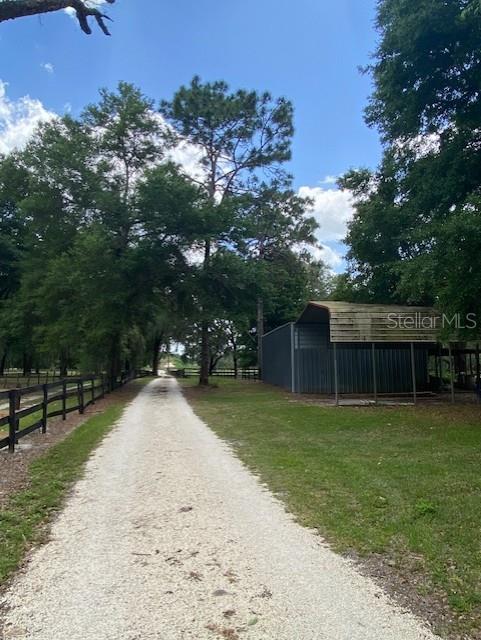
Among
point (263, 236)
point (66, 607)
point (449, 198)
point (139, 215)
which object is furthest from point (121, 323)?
point (66, 607)

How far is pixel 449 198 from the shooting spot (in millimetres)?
14242

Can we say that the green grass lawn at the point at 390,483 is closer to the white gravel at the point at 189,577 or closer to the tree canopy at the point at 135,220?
the white gravel at the point at 189,577

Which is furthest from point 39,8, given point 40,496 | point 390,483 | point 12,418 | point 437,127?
point 437,127

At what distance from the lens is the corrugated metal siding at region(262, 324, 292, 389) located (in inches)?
977

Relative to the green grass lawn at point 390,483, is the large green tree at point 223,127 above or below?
above

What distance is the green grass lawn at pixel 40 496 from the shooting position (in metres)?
4.51

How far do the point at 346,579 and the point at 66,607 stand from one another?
194 cm

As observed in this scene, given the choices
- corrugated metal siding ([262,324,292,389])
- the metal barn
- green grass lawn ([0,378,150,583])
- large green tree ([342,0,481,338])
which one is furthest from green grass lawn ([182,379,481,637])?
corrugated metal siding ([262,324,292,389])

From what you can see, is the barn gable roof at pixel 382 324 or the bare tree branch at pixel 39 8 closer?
the bare tree branch at pixel 39 8

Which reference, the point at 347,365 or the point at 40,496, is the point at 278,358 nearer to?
the point at 347,365

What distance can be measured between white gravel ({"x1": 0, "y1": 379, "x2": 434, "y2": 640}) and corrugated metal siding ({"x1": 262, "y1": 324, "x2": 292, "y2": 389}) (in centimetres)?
1840

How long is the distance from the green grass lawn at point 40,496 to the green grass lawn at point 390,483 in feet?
8.46

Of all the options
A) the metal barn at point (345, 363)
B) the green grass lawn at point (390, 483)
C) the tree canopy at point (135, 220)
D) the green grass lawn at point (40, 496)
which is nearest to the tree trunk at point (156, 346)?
the tree canopy at point (135, 220)

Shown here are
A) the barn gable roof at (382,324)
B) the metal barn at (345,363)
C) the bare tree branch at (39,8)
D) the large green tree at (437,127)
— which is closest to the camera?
the bare tree branch at (39,8)
